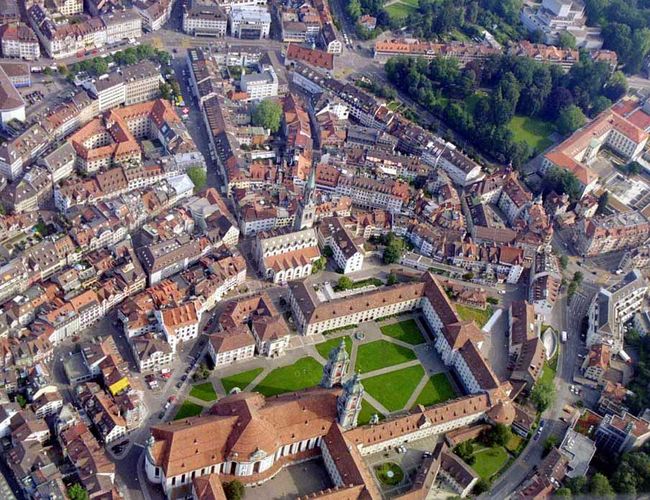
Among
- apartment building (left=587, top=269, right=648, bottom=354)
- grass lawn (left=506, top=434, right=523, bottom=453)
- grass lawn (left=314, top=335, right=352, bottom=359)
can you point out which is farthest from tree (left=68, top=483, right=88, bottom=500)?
apartment building (left=587, top=269, right=648, bottom=354)

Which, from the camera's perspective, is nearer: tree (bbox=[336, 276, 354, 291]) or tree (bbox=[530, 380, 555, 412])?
tree (bbox=[530, 380, 555, 412])

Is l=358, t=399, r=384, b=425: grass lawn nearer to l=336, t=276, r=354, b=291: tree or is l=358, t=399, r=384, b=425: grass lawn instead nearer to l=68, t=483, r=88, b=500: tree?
l=336, t=276, r=354, b=291: tree

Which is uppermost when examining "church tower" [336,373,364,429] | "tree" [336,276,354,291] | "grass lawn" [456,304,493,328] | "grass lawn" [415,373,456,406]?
"church tower" [336,373,364,429]

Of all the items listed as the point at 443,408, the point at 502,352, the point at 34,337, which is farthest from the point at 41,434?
the point at 502,352

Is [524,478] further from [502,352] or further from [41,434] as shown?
[41,434]

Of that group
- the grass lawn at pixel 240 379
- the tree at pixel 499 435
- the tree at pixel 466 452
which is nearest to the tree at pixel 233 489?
the grass lawn at pixel 240 379

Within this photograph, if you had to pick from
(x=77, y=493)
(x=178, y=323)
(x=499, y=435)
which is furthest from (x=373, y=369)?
(x=77, y=493)

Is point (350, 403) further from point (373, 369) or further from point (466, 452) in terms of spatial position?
point (466, 452)
